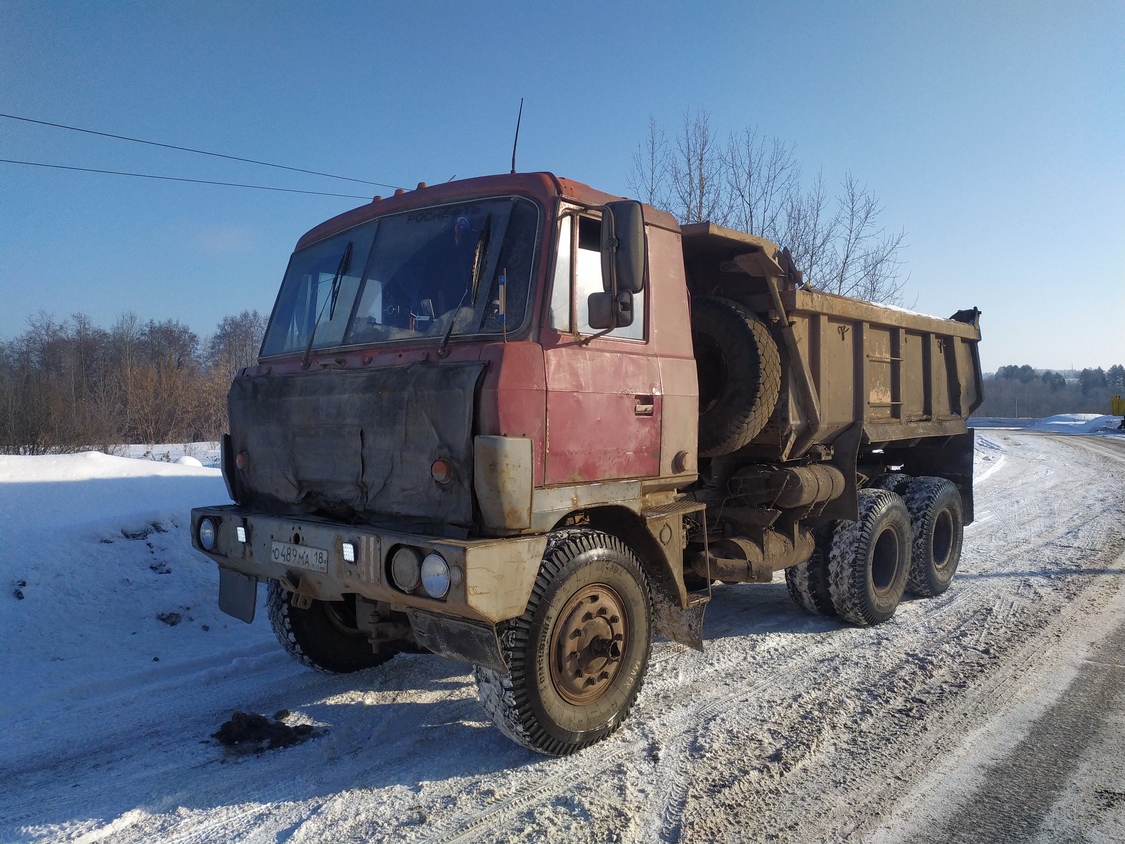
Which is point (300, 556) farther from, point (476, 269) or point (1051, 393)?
point (1051, 393)

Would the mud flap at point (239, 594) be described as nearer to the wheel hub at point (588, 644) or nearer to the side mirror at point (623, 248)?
the wheel hub at point (588, 644)

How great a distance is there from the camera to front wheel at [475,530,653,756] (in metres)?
3.48

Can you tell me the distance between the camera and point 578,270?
381 centimetres

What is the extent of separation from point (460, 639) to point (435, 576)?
40cm

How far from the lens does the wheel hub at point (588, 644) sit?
3.69m

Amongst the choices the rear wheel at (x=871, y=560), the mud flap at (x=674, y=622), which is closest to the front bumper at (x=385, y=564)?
the mud flap at (x=674, y=622)

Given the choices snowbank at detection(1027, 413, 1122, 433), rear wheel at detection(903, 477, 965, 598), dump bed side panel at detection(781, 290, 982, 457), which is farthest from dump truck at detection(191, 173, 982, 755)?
snowbank at detection(1027, 413, 1122, 433)

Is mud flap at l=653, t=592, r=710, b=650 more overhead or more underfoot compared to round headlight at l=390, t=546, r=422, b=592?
more underfoot

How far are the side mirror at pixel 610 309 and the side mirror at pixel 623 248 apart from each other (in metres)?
0.04

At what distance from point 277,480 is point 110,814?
1.73 m

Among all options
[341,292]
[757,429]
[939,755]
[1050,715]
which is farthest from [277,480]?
[1050,715]

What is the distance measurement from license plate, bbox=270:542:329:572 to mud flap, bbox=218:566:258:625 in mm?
517

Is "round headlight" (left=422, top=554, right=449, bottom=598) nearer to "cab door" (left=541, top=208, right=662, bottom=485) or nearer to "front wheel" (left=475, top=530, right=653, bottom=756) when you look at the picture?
"front wheel" (left=475, top=530, right=653, bottom=756)

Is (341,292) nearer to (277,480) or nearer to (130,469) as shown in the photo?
(277,480)
